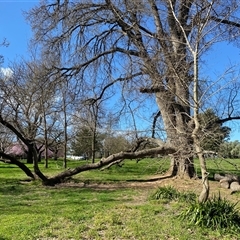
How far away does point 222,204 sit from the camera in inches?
214

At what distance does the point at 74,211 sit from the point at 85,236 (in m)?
1.45

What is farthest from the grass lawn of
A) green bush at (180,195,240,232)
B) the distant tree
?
the distant tree

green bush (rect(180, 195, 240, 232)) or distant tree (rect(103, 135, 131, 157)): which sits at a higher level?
distant tree (rect(103, 135, 131, 157))

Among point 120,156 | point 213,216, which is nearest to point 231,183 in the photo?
point 120,156

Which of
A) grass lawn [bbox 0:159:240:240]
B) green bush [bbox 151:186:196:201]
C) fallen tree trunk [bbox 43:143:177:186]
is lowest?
grass lawn [bbox 0:159:240:240]

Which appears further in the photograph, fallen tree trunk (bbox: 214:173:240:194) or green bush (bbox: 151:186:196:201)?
fallen tree trunk (bbox: 214:173:240:194)

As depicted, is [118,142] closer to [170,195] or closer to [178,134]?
[170,195]

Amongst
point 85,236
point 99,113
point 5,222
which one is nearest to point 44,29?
point 99,113

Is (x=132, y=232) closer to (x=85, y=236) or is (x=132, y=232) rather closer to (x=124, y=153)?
(x=85, y=236)

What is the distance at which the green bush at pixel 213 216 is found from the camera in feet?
16.4

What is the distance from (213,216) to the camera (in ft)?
16.9

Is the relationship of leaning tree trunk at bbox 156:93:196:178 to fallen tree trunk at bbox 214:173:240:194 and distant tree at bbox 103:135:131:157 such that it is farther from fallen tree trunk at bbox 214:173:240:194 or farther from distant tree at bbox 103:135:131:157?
distant tree at bbox 103:135:131:157

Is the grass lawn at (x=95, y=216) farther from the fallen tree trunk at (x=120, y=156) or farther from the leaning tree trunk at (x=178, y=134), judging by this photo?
the fallen tree trunk at (x=120, y=156)

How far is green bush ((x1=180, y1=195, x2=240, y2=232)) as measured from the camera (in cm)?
500
